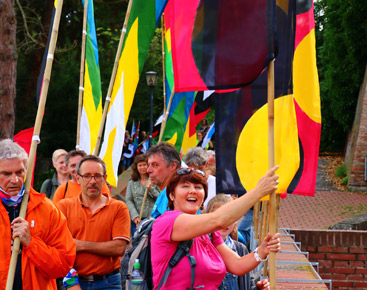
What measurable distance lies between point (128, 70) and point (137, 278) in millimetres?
3406

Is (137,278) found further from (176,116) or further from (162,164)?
(176,116)

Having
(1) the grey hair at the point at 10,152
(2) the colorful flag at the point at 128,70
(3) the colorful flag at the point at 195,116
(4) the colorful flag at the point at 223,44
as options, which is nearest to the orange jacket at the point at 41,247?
(1) the grey hair at the point at 10,152

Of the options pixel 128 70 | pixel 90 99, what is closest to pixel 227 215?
pixel 128 70

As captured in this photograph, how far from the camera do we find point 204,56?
13.3 ft

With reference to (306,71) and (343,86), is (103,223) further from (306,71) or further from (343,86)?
(343,86)

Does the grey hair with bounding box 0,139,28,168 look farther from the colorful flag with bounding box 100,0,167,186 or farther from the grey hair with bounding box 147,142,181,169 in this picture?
the colorful flag with bounding box 100,0,167,186

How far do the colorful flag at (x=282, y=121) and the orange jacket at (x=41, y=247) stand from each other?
1028mm

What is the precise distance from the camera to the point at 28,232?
3.95 m

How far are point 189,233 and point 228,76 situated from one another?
3.32 feet

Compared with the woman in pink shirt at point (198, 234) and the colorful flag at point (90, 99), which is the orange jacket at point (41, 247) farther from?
the colorful flag at point (90, 99)

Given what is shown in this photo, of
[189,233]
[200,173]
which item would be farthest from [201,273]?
[200,173]

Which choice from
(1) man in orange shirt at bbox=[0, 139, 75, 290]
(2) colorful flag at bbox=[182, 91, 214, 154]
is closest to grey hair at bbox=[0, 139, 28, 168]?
(1) man in orange shirt at bbox=[0, 139, 75, 290]

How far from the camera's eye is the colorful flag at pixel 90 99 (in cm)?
736

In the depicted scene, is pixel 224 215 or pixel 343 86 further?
pixel 343 86
